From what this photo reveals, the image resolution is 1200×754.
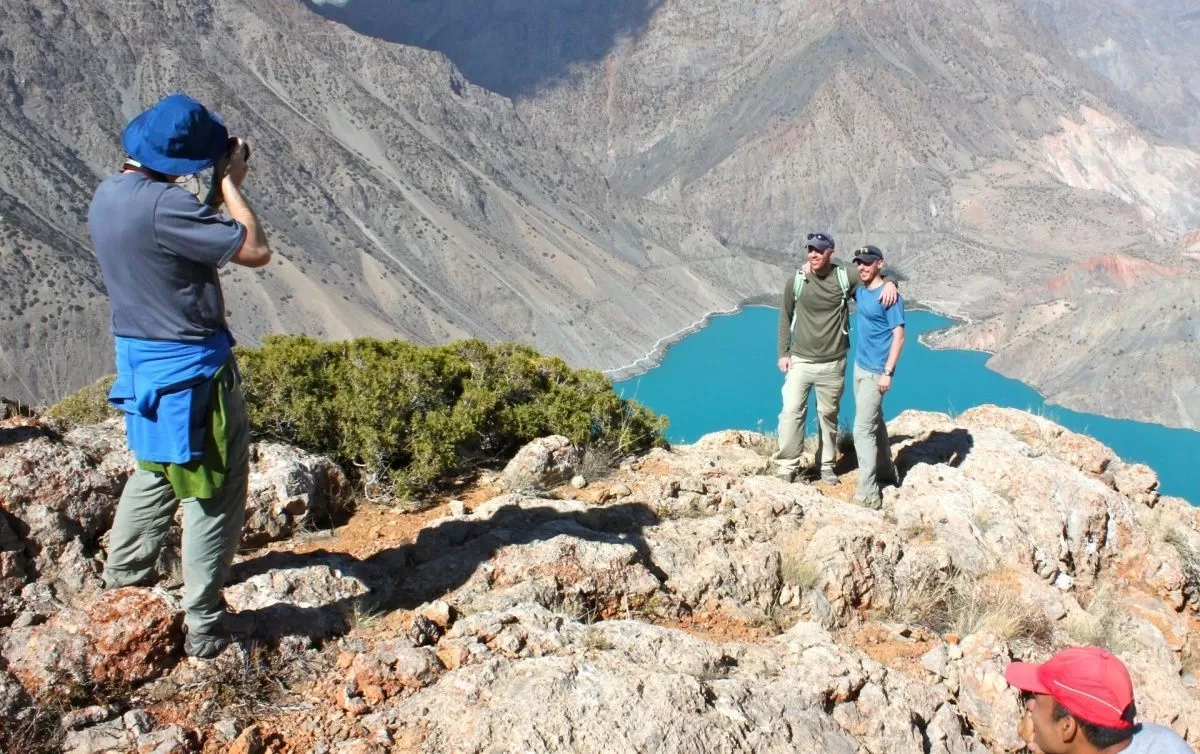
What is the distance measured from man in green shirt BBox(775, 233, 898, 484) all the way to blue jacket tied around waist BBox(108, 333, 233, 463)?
3.83 metres

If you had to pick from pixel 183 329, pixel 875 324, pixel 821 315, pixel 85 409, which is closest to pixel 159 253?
pixel 183 329

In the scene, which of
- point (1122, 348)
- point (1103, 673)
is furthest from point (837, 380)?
point (1122, 348)

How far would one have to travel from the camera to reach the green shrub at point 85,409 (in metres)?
5.30

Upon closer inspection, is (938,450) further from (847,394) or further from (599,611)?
(847,394)

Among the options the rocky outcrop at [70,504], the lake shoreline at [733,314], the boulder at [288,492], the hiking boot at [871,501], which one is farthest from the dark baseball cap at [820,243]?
the lake shoreline at [733,314]

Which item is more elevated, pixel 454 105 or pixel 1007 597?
pixel 454 105

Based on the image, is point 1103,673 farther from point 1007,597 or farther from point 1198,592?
point 1198,592

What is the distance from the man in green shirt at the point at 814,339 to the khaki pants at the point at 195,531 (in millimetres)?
3707

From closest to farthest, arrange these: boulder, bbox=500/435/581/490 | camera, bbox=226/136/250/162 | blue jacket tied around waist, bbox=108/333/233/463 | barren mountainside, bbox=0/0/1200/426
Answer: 1. blue jacket tied around waist, bbox=108/333/233/463
2. camera, bbox=226/136/250/162
3. boulder, bbox=500/435/581/490
4. barren mountainside, bbox=0/0/1200/426

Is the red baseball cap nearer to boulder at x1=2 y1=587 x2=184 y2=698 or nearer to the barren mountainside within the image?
boulder at x1=2 y1=587 x2=184 y2=698

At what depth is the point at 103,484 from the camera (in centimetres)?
381

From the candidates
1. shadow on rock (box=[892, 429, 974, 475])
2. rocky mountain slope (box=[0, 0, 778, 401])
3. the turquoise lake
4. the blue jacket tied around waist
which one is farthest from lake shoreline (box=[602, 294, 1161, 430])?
the blue jacket tied around waist

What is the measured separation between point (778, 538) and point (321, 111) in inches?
2817

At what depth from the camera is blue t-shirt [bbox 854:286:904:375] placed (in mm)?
5820
